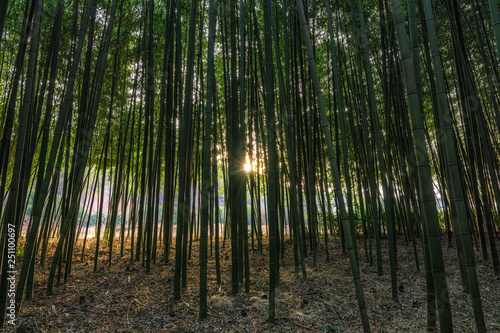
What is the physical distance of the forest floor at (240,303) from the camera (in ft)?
5.28

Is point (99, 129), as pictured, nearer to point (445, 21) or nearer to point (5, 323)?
point (5, 323)

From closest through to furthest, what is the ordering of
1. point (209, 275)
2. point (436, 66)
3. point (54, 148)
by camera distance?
point (436, 66) → point (54, 148) → point (209, 275)

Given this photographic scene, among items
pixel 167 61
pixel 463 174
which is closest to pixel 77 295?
pixel 167 61

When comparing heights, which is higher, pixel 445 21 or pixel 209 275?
pixel 445 21

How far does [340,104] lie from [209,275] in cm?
194

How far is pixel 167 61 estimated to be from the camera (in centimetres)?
257

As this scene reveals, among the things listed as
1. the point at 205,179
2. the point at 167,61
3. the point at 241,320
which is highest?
the point at 167,61

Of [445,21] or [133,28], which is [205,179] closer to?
[133,28]

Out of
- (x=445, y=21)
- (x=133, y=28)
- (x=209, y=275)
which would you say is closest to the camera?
(x=209, y=275)

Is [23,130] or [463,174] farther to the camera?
[463,174]

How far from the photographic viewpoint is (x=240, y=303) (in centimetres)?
191

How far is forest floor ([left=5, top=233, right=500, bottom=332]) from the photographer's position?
5.28 ft

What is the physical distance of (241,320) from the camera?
1.69 meters

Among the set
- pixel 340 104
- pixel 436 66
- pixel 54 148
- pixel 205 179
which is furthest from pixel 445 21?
pixel 54 148
